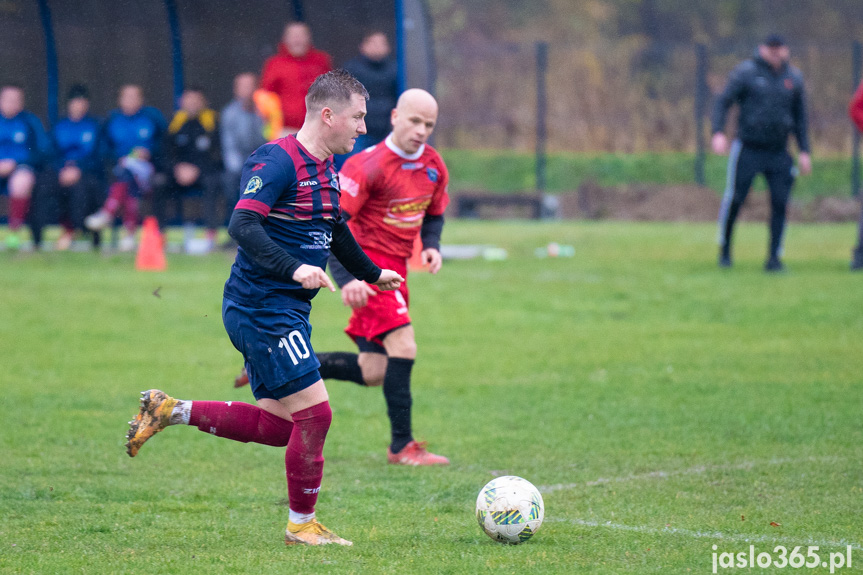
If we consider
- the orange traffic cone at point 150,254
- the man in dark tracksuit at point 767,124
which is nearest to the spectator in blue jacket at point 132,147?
the orange traffic cone at point 150,254

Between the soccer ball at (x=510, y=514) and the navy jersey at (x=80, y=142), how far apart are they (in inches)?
498

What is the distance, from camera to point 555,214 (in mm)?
23953

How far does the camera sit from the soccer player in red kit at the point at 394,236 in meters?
5.91

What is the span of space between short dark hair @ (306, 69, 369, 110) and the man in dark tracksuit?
9.29 m

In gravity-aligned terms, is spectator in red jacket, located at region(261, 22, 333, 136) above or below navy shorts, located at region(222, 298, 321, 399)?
above

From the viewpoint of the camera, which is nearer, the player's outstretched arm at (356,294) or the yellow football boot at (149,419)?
the yellow football boot at (149,419)

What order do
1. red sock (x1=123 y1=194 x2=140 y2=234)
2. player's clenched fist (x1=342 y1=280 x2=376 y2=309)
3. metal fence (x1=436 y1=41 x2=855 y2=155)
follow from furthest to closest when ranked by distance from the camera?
metal fence (x1=436 y1=41 x2=855 y2=155)
red sock (x1=123 y1=194 x2=140 y2=234)
player's clenched fist (x1=342 y1=280 x2=376 y2=309)

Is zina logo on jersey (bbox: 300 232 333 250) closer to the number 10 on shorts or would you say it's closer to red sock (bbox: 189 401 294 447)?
the number 10 on shorts

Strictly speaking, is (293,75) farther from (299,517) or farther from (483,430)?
(299,517)

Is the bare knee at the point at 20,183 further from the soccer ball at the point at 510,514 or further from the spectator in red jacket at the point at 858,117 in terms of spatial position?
the soccer ball at the point at 510,514

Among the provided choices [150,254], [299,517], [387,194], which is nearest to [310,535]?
[299,517]

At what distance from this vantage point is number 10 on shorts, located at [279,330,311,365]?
13.9ft

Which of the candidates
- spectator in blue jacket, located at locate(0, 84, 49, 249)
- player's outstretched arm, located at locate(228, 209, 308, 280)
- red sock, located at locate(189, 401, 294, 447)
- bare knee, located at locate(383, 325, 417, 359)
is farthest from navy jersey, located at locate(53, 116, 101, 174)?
player's outstretched arm, located at locate(228, 209, 308, 280)

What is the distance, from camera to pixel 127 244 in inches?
635
